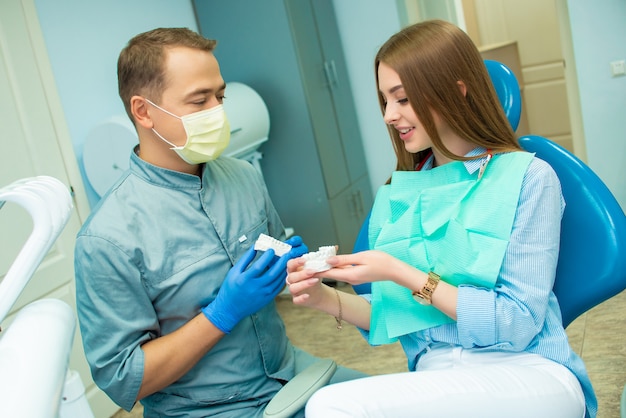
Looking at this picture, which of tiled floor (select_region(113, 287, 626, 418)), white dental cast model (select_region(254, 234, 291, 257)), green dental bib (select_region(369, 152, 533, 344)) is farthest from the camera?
tiled floor (select_region(113, 287, 626, 418))

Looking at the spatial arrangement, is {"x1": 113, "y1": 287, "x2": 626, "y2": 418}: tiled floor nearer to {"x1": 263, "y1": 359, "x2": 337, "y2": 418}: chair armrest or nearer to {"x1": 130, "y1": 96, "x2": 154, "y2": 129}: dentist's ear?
{"x1": 263, "y1": 359, "x2": 337, "y2": 418}: chair armrest

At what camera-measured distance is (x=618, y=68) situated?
136 inches

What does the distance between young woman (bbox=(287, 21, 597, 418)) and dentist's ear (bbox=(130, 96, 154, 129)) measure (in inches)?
18.1

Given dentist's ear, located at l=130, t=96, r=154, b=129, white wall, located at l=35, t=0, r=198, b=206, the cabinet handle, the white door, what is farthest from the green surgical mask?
the cabinet handle

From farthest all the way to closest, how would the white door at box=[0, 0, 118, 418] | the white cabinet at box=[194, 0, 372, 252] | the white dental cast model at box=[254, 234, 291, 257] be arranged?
the white cabinet at box=[194, 0, 372, 252] < the white door at box=[0, 0, 118, 418] < the white dental cast model at box=[254, 234, 291, 257]

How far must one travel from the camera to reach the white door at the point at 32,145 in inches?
101

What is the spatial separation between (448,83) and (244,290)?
60 centimetres

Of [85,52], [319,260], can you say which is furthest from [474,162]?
[85,52]

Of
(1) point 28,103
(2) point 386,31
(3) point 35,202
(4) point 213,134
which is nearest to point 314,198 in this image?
(2) point 386,31

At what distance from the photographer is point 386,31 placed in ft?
13.8

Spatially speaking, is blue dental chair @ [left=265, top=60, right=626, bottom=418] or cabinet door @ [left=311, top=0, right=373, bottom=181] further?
cabinet door @ [left=311, top=0, right=373, bottom=181]

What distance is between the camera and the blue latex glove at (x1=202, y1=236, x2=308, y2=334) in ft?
4.30

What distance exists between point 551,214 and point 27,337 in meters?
0.95

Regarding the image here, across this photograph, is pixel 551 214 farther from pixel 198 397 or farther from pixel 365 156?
pixel 365 156
